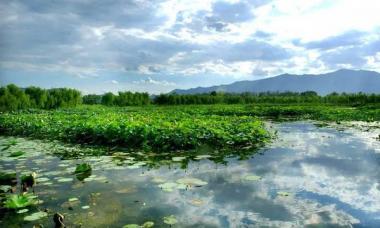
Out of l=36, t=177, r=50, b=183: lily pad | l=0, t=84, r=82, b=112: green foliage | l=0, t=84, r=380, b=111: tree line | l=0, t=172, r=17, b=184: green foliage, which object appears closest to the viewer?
l=36, t=177, r=50, b=183: lily pad

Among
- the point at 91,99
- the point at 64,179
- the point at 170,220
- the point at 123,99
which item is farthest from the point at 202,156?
the point at 91,99

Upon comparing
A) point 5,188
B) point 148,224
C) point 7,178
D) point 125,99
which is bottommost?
point 148,224

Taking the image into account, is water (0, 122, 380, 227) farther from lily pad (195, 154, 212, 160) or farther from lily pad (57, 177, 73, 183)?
lily pad (195, 154, 212, 160)

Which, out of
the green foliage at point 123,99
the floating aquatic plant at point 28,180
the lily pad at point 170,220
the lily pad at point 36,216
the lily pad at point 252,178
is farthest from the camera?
the green foliage at point 123,99

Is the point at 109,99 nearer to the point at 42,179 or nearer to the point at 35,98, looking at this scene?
the point at 35,98

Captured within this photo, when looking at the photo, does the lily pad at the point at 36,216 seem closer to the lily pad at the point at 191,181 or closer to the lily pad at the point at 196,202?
the lily pad at the point at 196,202

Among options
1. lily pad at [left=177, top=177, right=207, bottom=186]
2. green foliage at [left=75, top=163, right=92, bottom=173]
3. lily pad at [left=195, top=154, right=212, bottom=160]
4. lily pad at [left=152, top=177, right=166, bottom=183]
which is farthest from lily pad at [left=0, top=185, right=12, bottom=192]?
lily pad at [left=195, top=154, right=212, bottom=160]

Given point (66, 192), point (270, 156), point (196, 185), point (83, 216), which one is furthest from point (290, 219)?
point (270, 156)

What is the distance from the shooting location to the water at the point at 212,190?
6.27 metres

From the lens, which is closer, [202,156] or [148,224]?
[148,224]

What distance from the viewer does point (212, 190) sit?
25.9 feet

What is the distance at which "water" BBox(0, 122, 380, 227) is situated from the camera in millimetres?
6273

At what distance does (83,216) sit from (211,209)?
7.47 ft

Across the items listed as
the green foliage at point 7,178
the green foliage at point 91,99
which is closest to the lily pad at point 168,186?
the green foliage at point 7,178
